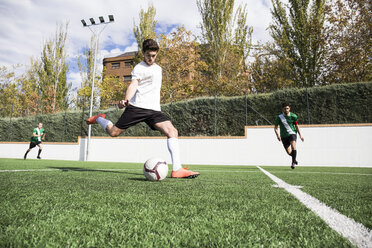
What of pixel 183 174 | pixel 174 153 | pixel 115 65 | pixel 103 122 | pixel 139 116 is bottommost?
pixel 183 174

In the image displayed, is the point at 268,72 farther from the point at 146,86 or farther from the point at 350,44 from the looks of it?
the point at 146,86

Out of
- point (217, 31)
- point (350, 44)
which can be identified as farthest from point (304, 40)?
point (217, 31)

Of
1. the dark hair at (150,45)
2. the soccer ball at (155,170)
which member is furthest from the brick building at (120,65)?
the soccer ball at (155,170)

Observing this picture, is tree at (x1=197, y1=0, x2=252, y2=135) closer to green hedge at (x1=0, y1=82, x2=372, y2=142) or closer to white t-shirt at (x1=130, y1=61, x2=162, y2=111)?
green hedge at (x1=0, y1=82, x2=372, y2=142)

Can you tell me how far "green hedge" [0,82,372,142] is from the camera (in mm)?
11766

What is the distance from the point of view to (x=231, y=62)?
19797 mm

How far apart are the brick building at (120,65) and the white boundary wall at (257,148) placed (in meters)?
34.9

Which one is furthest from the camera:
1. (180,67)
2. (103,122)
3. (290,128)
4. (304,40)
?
(180,67)

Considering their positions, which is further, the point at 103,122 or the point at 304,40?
the point at 304,40

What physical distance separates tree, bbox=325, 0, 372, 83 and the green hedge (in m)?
5.35

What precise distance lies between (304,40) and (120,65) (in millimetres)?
39368

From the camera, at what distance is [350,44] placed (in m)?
15.9

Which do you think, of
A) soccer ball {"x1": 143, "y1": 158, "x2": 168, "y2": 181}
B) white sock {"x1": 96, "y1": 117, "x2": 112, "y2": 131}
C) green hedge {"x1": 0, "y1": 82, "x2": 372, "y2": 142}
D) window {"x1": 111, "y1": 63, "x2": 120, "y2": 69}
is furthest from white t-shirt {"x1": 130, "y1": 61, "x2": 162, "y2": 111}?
window {"x1": 111, "y1": 63, "x2": 120, "y2": 69}

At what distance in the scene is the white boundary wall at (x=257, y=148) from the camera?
11.3m
